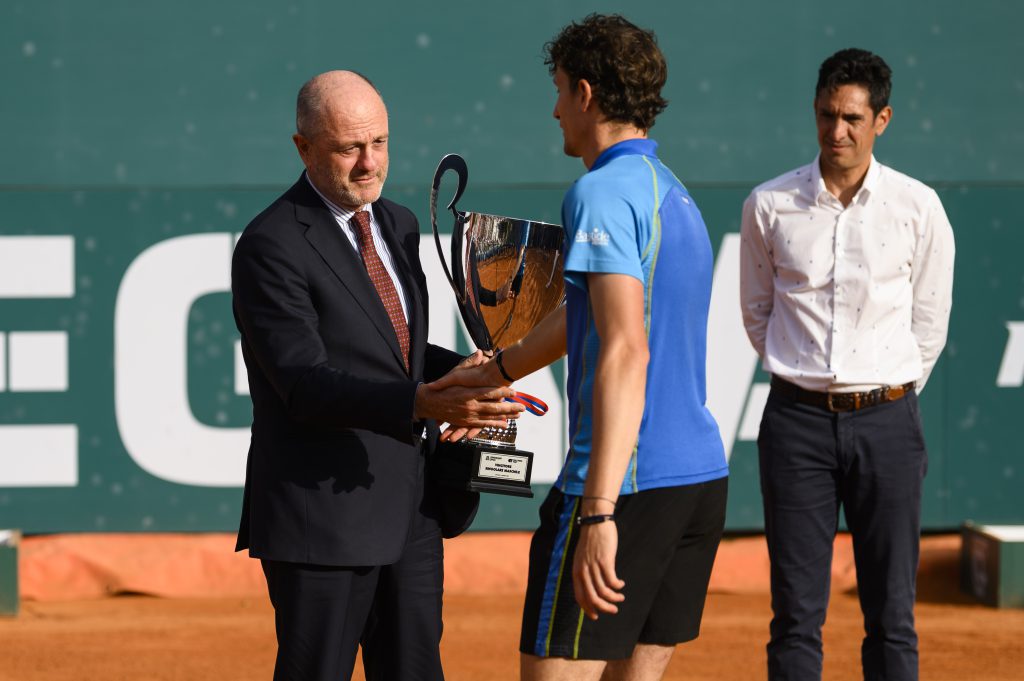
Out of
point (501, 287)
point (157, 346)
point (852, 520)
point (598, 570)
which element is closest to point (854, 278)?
point (852, 520)

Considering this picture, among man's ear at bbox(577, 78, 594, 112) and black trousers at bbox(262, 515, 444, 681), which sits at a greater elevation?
man's ear at bbox(577, 78, 594, 112)

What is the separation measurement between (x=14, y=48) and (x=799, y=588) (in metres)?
4.70

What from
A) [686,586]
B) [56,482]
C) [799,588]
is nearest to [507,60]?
[56,482]

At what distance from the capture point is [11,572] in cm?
618

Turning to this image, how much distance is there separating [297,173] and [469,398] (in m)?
4.05

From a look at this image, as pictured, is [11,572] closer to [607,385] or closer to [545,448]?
[545,448]

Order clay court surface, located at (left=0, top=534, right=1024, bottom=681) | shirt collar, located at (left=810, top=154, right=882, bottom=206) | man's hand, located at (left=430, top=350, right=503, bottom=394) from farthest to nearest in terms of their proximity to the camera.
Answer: clay court surface, located at (left=0, top=534, right=1024, bottom=681), shirt collar, located at (left=810, top=154, right=882, bottom=206), man's hand, located at (left=430, top=350, right=503, bottom=394)

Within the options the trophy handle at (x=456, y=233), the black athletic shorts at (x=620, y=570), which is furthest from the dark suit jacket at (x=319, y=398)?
Answer: the black athletic shorts at (x=620, y=570)

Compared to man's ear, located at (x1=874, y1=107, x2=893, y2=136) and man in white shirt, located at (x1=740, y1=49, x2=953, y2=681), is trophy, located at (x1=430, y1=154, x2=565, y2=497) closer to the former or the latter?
man in white shirt, located at (x1=740, y1=49, x2=953, y2=681)

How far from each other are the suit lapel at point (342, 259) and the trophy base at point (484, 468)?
0.30 meters

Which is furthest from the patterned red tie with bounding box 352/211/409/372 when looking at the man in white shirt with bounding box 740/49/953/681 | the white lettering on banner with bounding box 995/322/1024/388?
the white lettering on banner with bounding box 995/322/1024/388

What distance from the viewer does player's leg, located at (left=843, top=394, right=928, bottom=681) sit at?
13.5 ft

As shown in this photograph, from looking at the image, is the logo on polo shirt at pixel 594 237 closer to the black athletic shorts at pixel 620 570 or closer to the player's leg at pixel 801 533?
the black athletic shorts at pixel 620 570

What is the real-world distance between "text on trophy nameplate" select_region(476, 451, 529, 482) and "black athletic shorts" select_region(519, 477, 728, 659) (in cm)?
61
